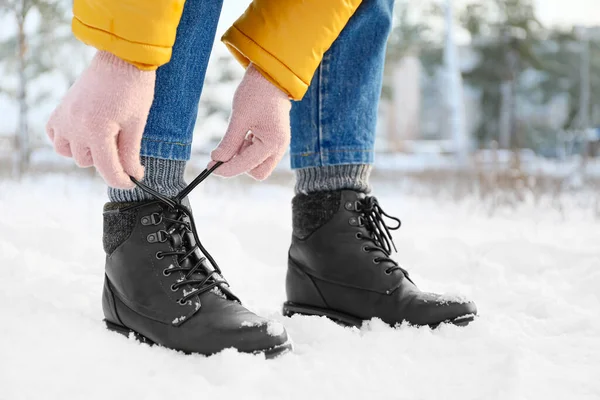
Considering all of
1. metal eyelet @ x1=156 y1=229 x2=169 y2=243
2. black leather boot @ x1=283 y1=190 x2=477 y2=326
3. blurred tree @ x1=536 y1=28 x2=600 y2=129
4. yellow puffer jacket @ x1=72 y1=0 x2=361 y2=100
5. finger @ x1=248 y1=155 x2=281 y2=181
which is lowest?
black leather boot @ x1=283 y1=190 x2=477 y2=326

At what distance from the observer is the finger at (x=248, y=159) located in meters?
0.96

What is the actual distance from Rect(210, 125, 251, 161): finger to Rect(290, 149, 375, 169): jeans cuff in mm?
304

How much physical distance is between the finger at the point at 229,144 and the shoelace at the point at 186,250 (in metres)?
0.02

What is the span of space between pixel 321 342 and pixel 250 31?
0.58m

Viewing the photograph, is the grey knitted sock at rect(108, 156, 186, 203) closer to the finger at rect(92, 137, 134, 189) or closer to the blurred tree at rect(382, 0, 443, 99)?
the finger at rect(92, 137, 134, 189)

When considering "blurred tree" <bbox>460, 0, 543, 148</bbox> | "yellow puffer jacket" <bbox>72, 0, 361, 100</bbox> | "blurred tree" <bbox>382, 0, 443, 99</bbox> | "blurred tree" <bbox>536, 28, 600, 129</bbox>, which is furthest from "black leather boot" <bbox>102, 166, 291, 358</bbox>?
"blurred tree" <bbox>536, 28, 600, 129</bbox>

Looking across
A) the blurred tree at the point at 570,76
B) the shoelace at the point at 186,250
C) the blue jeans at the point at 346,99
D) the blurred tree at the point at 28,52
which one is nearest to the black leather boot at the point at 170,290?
the shoelace at the point at 186,250

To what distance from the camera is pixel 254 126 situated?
0.96 metres

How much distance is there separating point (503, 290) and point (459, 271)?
11.7 inches

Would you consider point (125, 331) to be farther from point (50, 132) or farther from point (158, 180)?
point (50, 132)

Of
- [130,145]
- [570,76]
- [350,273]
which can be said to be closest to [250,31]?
[130,145]

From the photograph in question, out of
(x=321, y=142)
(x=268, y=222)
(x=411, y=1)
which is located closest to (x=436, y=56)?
(x=411, y=1)

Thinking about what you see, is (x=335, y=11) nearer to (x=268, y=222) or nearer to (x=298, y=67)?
(x=298, y=67)

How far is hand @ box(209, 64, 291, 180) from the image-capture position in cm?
95
